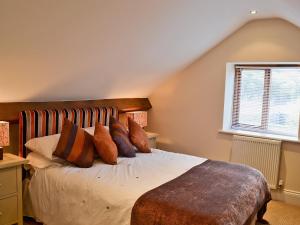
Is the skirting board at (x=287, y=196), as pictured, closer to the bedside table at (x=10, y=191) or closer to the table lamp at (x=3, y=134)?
the bedside table at (x=10, y=191)

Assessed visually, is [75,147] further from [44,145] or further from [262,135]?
[262,135]

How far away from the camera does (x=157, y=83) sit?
4.54 metres

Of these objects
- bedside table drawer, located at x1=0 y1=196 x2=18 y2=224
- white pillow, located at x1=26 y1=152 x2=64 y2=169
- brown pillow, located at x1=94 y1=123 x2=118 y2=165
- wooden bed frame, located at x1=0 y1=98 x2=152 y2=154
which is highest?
wooden bed frame, located at x1=0 y1=98 x2=152 y2=154

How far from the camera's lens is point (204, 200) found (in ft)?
7.01

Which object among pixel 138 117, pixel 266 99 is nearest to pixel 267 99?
pixel 266 99

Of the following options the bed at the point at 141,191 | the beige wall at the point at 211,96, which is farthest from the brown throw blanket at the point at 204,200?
the beige wall at the point at 211,96

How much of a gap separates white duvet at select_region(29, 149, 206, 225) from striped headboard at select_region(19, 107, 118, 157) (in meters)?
0.43

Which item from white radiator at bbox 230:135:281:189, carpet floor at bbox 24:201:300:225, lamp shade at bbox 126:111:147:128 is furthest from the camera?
lamp shade at bbox 126:111:147:128

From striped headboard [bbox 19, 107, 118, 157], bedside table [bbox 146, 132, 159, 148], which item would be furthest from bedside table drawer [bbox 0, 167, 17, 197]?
bedside table [bbox 146, 132, 159, 148]

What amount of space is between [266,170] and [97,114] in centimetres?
238

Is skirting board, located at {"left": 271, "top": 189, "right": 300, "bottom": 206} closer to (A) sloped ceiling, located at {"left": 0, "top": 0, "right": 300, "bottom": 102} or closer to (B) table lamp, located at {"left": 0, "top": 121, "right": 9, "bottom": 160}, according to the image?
(A) sloped ceiling, located at {"left": 0, "top": 0, "right": 300, "bottom": 102}

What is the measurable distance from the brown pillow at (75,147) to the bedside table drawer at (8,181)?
419 mm

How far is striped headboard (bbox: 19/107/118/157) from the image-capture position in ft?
9.82

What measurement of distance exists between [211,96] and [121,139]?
162cm
